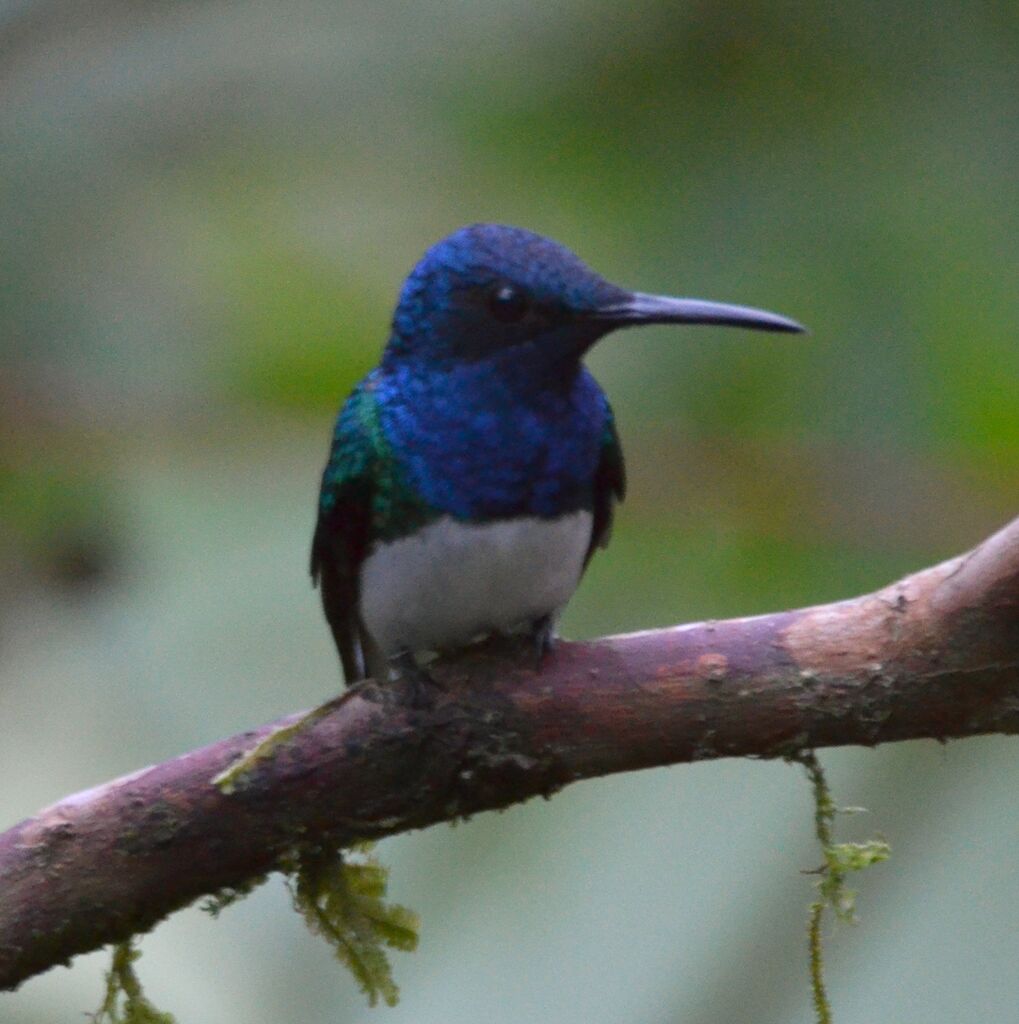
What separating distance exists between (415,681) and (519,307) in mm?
698

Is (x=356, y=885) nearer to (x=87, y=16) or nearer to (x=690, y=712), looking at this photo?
(x=690, y=712)

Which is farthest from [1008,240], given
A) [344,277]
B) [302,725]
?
[302,725]

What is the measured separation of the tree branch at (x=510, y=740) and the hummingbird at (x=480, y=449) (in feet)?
0.89

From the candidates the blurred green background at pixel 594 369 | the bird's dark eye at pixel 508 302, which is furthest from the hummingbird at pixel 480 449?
the blurred green background at pixel 594 369

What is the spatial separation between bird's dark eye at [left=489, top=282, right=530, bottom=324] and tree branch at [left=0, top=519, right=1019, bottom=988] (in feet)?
2.24

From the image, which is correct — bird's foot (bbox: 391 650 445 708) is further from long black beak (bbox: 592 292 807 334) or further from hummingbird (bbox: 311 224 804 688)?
long black beak (bbox: 592 292 807 334)

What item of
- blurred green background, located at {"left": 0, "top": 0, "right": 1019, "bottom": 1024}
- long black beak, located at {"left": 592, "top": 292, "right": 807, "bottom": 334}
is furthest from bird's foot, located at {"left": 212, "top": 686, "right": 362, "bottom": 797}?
blurred green background, located at {"left": 0, "top": 0, "right": 1019, "bottom": 1024}

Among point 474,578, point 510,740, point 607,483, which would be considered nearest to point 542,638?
point 474,578

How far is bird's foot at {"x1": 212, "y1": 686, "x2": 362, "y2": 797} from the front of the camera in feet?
8.66

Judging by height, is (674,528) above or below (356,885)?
above

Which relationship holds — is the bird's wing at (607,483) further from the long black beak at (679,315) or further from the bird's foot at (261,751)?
the bird's foot at (261,751)

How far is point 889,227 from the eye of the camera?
4777 millimetres

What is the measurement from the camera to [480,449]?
3117mm

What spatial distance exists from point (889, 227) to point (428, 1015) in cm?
229
